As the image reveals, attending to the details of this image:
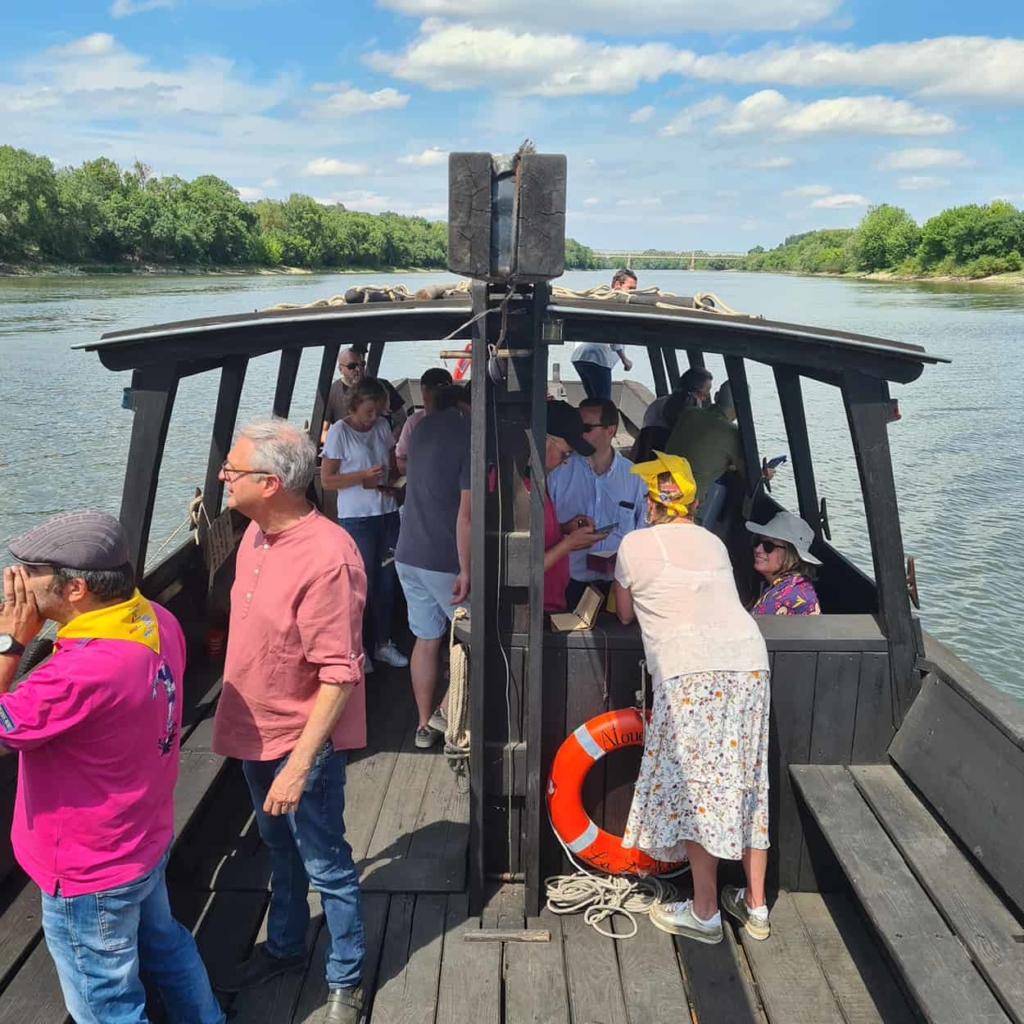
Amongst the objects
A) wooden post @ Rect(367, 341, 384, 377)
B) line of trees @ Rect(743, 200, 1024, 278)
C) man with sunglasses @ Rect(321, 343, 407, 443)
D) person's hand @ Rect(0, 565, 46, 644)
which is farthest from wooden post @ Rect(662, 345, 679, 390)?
line of trees @ Rect(743, 200, 1024, 278)

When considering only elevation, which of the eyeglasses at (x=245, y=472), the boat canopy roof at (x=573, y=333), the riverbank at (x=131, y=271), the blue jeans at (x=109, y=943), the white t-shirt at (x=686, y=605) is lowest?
the riverbank at (x=131, y=271)

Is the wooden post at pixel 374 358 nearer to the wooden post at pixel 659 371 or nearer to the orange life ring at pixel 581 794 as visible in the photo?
the wooden post at pixel 659 371

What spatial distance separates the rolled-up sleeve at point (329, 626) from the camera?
7.61ft

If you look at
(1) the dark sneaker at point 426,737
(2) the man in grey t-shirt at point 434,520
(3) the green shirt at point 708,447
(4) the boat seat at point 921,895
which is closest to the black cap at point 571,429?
(2) the man in grey t-shirt at point 434,520

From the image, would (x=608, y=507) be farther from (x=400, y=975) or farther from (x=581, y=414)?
(x=400, y=975)

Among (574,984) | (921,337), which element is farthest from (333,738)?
(921,337)

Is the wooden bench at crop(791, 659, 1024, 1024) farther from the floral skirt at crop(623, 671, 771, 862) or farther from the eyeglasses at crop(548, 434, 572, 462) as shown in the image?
the eyeglasses at crop(548, 434, 572, 462)

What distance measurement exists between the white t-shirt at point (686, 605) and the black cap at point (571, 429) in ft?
4.15

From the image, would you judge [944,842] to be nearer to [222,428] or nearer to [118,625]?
[118,625]

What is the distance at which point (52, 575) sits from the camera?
1.97 m

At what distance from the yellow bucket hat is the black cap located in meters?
1.18

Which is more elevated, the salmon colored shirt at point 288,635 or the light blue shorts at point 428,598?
the salmon colored shirt at point 288,635

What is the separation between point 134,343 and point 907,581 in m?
2.67

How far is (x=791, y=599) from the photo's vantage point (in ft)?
11.4
